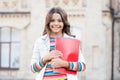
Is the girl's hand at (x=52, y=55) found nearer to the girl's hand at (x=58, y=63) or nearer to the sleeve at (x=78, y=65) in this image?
the girl's hand at (x=58, y=63)

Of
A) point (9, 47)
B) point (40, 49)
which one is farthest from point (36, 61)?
point (9, 47)

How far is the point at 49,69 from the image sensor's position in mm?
3850

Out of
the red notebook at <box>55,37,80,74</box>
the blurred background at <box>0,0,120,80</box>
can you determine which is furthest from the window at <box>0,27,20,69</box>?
the red notebook at <box>55,37,80,74</box>

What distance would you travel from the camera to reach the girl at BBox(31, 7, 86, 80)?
149 inches

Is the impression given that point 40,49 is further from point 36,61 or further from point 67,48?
point 67,48

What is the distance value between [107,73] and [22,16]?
14.5 feet

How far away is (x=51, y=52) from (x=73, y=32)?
683 inches

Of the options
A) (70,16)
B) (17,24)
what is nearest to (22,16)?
(17,24)

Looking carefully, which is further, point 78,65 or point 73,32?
point 73,32

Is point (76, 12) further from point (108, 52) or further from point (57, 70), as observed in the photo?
point (57, 70)

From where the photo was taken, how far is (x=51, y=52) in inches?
148

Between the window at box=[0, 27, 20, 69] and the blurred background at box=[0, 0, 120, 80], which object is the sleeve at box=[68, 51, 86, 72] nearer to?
the blurred background at box=[0, 0, 120, 80]

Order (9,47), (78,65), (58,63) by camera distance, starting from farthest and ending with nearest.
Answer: (9,47) → (78,65) → (58,63)

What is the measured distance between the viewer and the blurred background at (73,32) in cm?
2109
